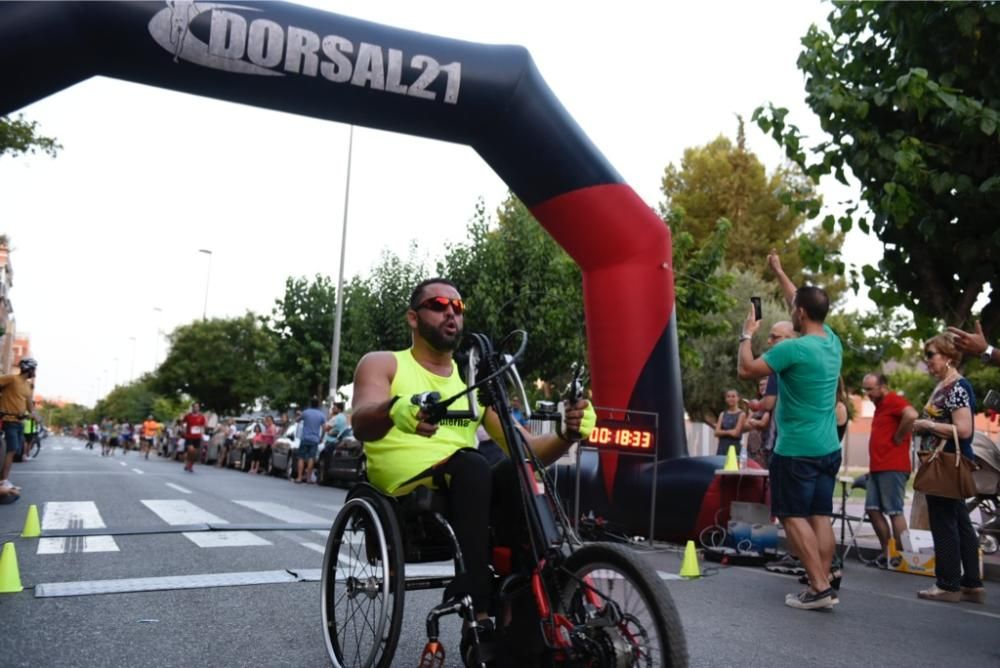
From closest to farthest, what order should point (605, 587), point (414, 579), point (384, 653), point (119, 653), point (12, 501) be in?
point (605, 587) < point (384, 653) < point (414, 579) < point (119, 653) < point (12, 501)

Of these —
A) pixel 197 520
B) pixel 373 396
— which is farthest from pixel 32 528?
pixel 373 396

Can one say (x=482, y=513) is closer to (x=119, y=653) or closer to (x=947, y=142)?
(x=119, y=653)

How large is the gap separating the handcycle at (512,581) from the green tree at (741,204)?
36969 mm

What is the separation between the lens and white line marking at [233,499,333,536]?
9.81 metres

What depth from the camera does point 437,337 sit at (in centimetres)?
366

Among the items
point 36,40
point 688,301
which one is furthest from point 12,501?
point 688,301

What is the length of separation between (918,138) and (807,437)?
14.7 ft

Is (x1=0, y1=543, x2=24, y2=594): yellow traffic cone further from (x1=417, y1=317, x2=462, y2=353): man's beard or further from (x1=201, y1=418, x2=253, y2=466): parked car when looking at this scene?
(x1=201, y1=418, x2=253, y2=466): parked car

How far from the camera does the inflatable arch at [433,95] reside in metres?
7.74

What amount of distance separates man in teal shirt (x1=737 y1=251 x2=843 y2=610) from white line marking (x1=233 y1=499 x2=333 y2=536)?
450 cm

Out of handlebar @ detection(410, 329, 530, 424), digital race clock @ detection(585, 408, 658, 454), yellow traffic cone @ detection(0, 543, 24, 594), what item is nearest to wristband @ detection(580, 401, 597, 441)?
handlebar @ detection(410, 329, 530, 424)

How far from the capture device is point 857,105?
28.1 ft

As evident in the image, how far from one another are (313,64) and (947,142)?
6.10m

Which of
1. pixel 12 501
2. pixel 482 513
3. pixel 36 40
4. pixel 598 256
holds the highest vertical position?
pixel 36 40
